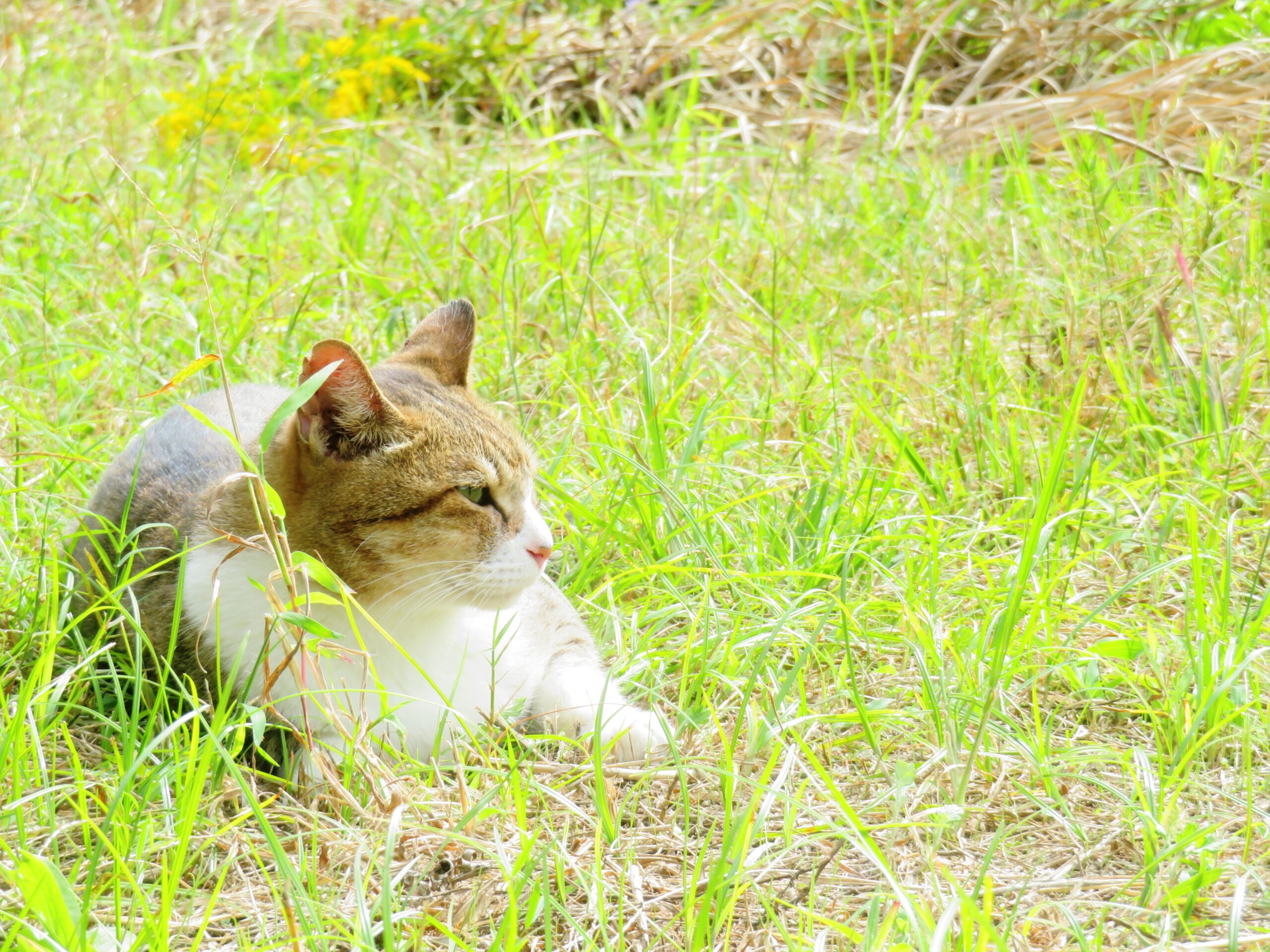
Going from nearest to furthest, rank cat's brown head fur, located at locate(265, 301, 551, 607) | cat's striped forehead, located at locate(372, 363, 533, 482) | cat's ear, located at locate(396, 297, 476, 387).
Answer: 1. cat's brown head fur, located at locate(265, 301, 551, 607)
2. cat's striped forehead, located at locate(372, 363, 533, 482)
3. cat's ear, located at locate(396, 297, 476, 387)

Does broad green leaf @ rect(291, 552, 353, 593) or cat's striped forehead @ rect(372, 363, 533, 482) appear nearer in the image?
broad green leaf @ rect(291, 552, 353, 593)

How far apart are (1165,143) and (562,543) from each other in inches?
127

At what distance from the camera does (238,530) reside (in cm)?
211

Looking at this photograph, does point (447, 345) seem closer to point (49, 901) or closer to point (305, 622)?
point (305, 622)

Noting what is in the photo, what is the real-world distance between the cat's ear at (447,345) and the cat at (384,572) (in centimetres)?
10

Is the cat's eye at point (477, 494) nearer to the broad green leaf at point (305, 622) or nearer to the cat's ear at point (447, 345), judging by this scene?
the cat's ear at point (447, 345)

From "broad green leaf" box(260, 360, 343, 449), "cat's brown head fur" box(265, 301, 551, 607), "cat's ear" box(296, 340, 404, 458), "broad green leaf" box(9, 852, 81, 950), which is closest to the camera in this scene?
"broad green leaf" box(9, 852, 81, 950)

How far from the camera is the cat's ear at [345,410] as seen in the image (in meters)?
1.94

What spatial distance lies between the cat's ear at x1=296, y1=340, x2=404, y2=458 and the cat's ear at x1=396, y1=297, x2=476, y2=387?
1.21 feet

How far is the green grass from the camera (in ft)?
5.58

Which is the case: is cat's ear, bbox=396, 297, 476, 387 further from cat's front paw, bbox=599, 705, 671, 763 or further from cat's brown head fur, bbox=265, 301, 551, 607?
cat's front paw, bbox=599, 705, 671, 763

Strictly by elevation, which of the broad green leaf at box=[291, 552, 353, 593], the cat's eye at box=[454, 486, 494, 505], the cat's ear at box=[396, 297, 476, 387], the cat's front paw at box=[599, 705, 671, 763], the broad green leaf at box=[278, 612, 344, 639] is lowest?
the cat's front paw at box=[599, 705, 671, 763]

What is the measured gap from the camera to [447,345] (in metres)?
2.50

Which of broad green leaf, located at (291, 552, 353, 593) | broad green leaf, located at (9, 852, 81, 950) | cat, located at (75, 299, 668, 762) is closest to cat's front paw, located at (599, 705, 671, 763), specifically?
cat, located at (75, 299, 668, 762)
